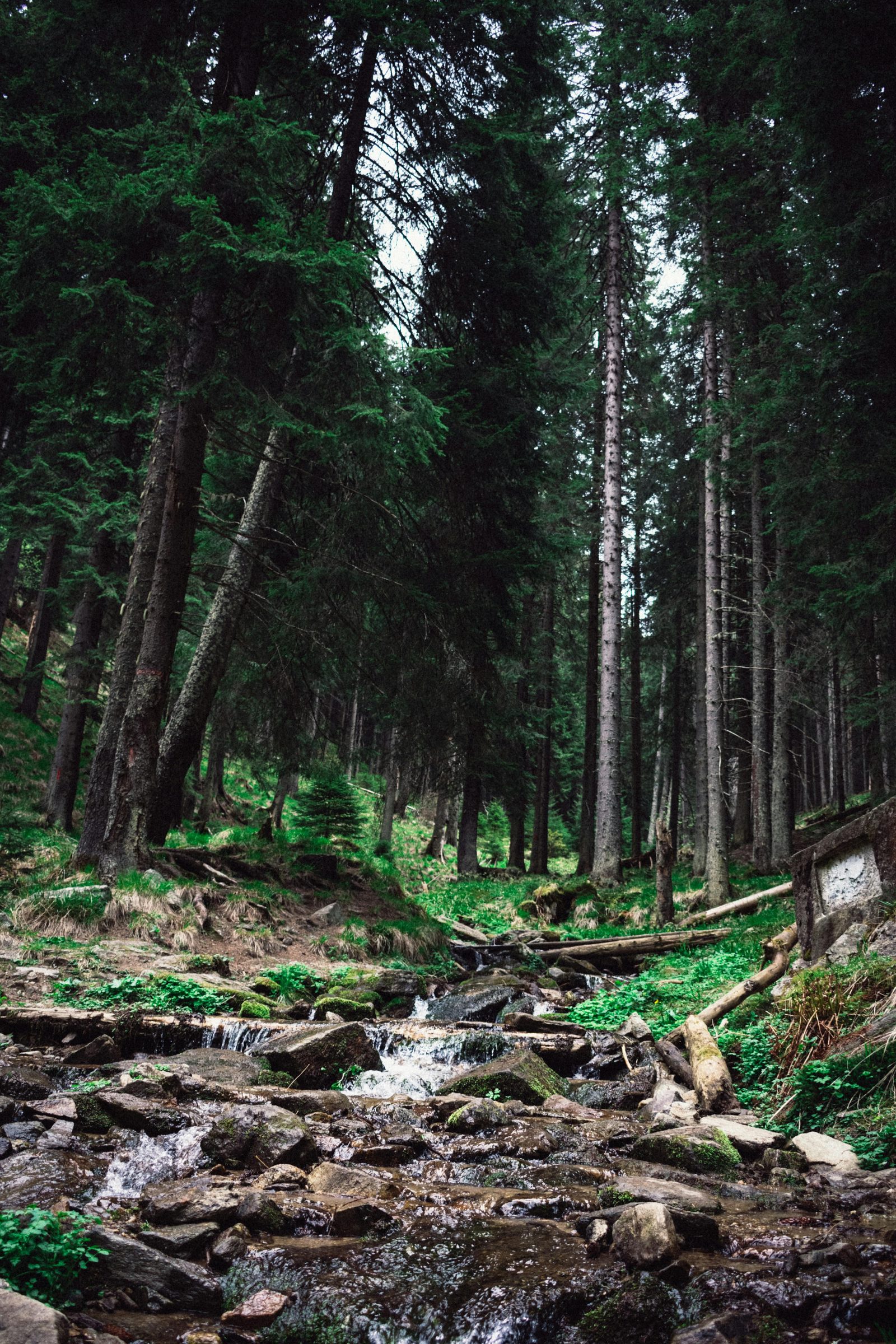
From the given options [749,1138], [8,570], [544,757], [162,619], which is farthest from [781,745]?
[8,570]

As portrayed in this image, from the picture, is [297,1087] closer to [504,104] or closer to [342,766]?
[342,766]

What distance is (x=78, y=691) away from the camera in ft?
47.6

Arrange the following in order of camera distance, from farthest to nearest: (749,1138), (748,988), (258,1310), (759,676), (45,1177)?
(759,676), (748,988), (749,1138), (45,1177), (258,1310)

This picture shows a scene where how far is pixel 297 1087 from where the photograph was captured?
19.8 ft

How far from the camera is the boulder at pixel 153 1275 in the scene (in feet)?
10.1

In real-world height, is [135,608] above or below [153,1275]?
above

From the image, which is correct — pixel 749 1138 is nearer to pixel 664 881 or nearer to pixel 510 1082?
pixel 510 1082

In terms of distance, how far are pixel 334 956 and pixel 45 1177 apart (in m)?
7.05

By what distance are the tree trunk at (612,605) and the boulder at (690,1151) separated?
11513mm

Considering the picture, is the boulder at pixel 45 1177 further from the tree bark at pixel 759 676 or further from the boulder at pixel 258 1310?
the tree bark at pixel 759 676

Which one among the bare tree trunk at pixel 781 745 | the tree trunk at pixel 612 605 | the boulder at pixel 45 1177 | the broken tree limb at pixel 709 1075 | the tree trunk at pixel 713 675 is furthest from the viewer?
the tree trunk at pixel 612 605

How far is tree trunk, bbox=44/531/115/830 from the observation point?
572 inches

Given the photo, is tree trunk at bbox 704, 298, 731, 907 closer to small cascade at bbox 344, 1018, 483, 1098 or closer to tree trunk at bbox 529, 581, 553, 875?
tree trunk at bbox 529, 581, 553, 875

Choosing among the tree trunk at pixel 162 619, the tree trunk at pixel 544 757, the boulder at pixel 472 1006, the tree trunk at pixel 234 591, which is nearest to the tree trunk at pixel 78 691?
the tree trunk at pixel 234 591
